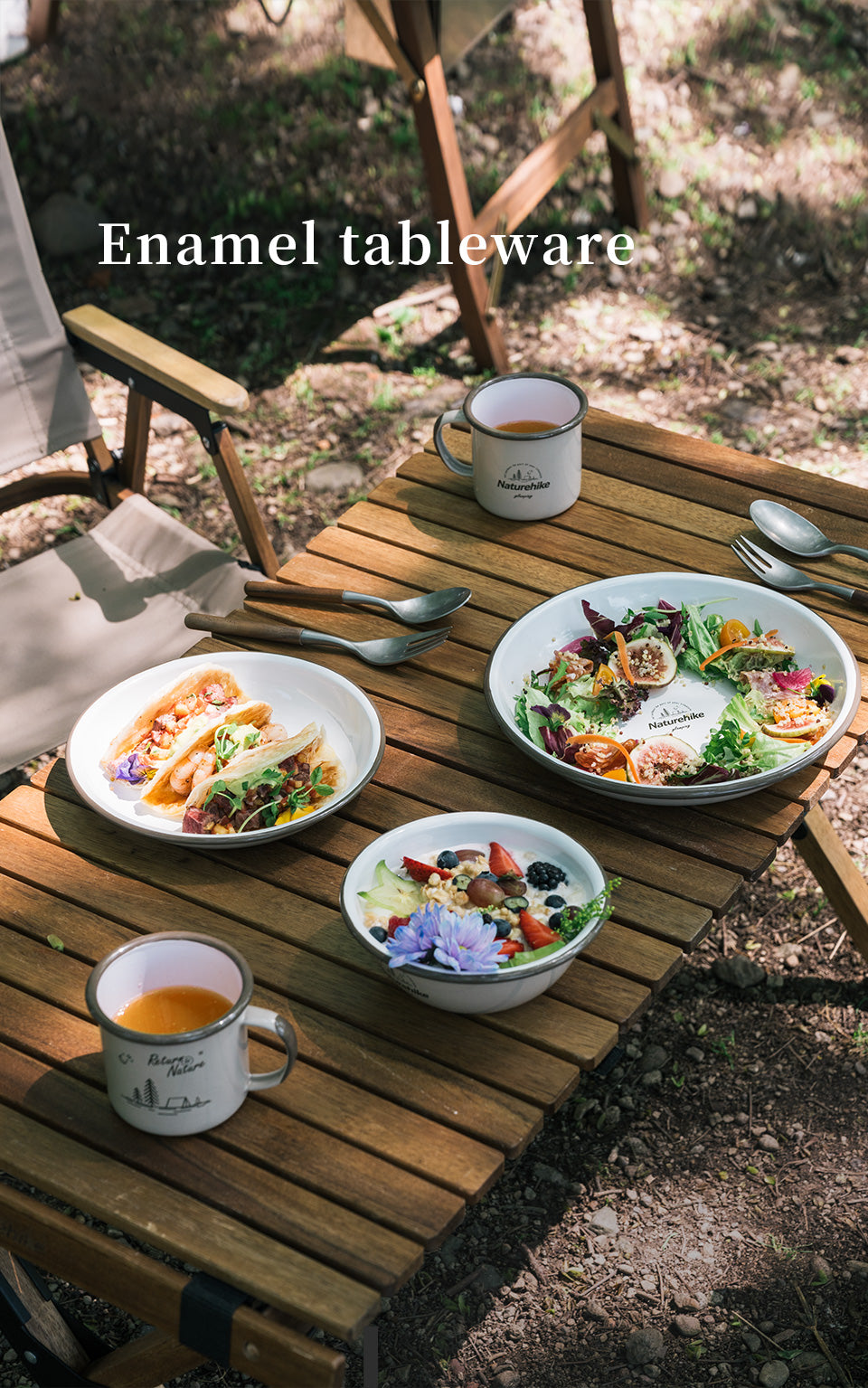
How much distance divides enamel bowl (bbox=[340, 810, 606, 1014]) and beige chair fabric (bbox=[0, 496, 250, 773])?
3.93ft

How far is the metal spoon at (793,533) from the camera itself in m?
2.31

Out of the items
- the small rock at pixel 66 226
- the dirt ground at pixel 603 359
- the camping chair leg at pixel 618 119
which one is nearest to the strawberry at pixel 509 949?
the dirt ground at pixel 603 359

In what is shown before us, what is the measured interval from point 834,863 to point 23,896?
58.2 inches

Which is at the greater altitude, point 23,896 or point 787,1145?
point 23,896

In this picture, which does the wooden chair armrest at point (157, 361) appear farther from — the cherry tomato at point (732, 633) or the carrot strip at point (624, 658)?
the cherry tomato at point (732, 633)

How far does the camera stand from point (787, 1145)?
2605 mm

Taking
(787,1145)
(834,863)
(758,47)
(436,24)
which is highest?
(436,24)

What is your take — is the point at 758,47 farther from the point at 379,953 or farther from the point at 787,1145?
the point at 379,953

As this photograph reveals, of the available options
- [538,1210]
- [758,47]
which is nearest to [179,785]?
[538,1210]

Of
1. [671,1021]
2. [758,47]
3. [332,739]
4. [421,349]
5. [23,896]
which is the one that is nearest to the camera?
[23,896]

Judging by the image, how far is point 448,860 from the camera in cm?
172

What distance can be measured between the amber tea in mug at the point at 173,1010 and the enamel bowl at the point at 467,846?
19 centimetres

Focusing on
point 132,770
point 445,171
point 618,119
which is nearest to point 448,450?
point 132,770

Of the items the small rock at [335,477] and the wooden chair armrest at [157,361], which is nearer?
the wooden chair armrest at [157,361]
